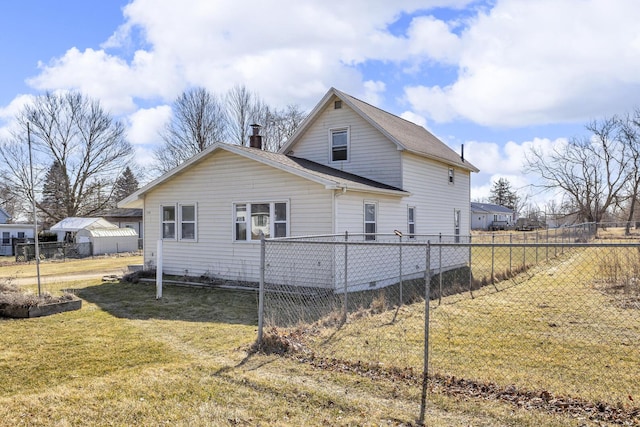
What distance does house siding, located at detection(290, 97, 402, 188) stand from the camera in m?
15.6

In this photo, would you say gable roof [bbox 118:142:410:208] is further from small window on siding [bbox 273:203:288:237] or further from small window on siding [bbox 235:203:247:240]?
small window on siding [bbox 235:203:247:240]

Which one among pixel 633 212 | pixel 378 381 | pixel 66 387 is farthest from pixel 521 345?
pixel 633 212

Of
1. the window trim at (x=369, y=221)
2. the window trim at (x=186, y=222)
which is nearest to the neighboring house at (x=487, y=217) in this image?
the window trim at (x=369, y=221)

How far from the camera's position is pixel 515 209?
86.6 metres

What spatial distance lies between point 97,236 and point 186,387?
26.9 meters

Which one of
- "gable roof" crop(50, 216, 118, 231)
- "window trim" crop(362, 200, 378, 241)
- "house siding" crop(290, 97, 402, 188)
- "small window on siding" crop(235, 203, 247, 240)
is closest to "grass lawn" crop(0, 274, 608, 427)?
"small window on siding" crop(235, 203, 247, 240)

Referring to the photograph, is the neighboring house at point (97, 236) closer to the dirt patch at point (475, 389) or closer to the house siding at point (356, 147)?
the house siding at point (356, 147)

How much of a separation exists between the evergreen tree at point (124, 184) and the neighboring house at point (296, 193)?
2528cm

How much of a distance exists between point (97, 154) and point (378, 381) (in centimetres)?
3881

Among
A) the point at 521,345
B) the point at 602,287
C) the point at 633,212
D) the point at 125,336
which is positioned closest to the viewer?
the point at 521,345

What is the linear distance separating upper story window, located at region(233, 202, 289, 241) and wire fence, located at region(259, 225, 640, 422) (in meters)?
1.24

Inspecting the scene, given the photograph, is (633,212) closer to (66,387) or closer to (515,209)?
(515,209)

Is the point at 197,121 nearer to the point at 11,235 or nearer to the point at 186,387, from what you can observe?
the point at 11,235

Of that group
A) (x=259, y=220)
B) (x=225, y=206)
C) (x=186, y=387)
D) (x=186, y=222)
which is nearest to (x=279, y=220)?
(x=259, y=220)
